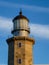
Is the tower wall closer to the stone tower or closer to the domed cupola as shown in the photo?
the stone tower

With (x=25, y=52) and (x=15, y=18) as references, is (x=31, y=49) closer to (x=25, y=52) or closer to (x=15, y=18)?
(x=25, y=52)

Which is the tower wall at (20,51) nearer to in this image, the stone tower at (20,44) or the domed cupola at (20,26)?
the stone tower at (20,44)

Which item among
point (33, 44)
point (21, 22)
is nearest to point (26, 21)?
point (21, 22)

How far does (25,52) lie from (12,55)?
1775mm

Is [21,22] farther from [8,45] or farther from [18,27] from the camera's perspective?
[8,45]

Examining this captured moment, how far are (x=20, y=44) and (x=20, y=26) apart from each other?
2497 mm

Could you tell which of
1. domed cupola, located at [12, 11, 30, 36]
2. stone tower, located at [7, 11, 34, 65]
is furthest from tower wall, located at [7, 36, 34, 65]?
domed cupola, located at [12, 11, 30, 36]

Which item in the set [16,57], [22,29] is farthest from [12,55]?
[22,29]

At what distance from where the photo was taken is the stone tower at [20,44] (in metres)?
39.3

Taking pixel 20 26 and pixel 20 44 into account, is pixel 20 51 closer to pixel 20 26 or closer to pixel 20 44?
pixel 20 44

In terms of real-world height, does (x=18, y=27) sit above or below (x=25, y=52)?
above

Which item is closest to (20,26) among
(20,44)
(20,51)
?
(20,44)

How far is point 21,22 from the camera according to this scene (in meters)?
40.6

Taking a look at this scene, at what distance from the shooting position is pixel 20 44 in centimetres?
3978
